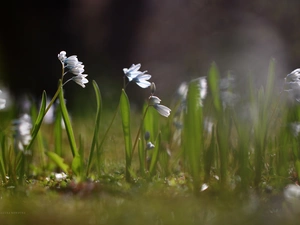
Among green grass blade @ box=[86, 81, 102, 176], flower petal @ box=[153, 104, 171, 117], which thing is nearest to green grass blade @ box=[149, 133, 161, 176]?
flower petal @ box=[153, 104, 171, 117]

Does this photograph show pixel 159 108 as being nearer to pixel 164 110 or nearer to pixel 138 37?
pixel 164 110

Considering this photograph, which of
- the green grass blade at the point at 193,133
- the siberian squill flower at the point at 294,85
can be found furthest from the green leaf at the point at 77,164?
the siberian squill flower at the point at 294,85

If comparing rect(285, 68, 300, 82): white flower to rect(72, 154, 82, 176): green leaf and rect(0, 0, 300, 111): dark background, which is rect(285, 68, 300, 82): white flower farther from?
rect(0, 0, 300, 111): dark background

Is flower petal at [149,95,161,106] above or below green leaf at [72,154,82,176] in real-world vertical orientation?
above

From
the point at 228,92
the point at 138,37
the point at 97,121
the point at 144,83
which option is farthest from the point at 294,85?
the point at 138,37

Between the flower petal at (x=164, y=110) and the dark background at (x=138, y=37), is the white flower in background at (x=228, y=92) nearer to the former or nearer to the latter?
the flower petal at (x=164, y=110)

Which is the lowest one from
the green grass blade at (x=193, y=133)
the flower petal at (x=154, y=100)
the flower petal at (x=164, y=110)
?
the green grass blade at (x=193, y=133)

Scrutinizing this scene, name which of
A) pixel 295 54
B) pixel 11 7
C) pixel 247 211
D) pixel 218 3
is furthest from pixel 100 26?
pixel 247 211

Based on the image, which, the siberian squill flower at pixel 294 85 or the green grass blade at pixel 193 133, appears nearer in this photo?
the green grass blade at pixel 193 133

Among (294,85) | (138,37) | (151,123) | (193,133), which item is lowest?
(193,133)
